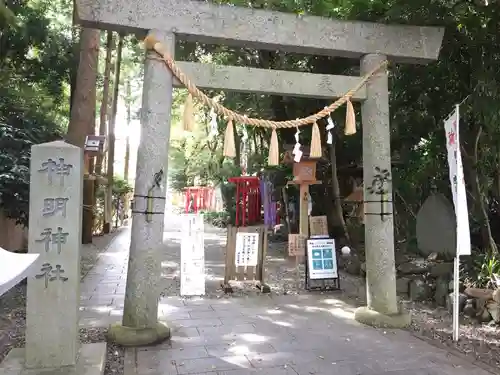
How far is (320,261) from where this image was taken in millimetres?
7781

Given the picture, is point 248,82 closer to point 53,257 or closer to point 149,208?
point 149,208

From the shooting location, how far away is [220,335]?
5270mm

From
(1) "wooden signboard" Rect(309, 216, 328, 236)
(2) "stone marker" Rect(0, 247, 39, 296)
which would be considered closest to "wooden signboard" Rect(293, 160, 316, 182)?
(1) "wooden signboard" Rect(309, 216, 328, 236)

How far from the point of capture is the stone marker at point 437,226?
23.6 ft

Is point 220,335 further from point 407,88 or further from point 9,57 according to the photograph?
point 9,57

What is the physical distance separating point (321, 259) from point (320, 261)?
4cm

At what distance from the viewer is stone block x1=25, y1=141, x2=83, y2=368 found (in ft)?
13.0

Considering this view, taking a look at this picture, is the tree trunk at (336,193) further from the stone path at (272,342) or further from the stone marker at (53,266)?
the stone marker at (53,266)

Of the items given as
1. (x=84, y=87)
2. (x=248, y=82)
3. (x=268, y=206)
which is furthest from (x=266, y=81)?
(x=268, y=206)

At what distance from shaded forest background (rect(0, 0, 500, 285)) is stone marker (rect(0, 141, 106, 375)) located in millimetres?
3228

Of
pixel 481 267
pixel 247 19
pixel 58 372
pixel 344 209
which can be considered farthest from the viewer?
pixel 344 209

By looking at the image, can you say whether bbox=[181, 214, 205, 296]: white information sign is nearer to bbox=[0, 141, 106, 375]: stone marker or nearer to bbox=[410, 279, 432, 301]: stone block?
bbox=[0, 141, 106, 375]: stone marker

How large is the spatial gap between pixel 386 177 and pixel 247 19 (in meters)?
2.75

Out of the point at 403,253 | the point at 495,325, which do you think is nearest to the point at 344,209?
the point at 403,253
